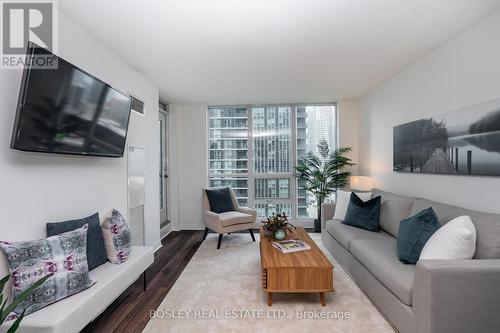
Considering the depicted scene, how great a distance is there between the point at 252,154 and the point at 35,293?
4.02 m

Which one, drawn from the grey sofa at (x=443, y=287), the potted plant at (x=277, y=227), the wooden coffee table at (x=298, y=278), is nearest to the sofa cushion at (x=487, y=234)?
the grey sofa at (x=443, y=287)

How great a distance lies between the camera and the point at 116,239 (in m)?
2.31

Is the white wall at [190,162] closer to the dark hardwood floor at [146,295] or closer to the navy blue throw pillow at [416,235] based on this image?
the dark hardwood floor at [146,295]

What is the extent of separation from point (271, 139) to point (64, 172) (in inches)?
146

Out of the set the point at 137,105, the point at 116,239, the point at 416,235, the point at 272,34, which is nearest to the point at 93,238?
the point at 116,239

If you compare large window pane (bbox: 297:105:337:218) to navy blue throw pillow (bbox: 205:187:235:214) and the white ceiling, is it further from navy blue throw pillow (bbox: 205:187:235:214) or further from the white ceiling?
navy blue throw pillow (bbox: 205:187:235:214)

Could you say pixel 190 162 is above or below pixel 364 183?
above

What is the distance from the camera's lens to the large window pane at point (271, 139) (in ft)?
16.9

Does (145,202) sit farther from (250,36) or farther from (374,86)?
(374,86)

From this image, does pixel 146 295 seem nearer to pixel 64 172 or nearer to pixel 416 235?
pixel 64 172

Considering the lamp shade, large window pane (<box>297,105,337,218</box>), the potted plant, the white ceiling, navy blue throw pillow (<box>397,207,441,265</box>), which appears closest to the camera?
the white ceiling

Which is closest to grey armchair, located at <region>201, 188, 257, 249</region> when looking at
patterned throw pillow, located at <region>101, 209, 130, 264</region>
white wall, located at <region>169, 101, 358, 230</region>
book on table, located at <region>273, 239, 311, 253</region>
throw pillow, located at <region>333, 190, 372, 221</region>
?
white wall, located at <region>169, 101, 358, 230</region>

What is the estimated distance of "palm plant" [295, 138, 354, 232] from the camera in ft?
15.1

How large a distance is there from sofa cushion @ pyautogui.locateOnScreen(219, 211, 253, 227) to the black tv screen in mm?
1901
